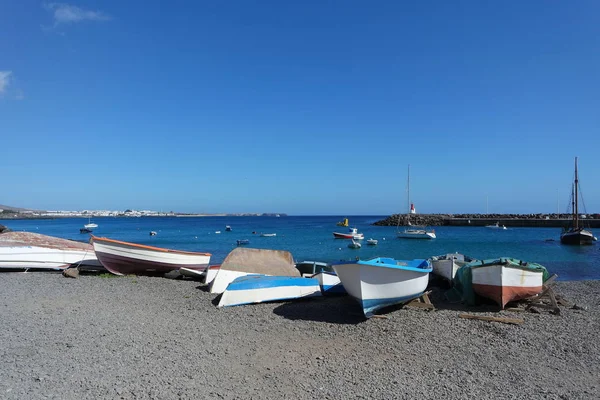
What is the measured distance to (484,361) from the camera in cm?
694

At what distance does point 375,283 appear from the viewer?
9.27 m

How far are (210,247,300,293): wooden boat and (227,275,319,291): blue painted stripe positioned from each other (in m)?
0.85

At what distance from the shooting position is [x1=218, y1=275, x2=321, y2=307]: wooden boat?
1107 cm

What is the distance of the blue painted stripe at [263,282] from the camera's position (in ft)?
36.8

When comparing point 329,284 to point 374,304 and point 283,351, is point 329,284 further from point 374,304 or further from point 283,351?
point 283,351

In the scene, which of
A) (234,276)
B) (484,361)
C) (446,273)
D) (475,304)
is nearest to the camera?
(484,361)

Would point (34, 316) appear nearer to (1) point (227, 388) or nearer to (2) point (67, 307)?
(2) point (67, 307)

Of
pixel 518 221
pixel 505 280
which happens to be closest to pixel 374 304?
pixel 505 280

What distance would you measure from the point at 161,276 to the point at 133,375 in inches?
449

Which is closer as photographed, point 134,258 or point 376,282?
point 376,282

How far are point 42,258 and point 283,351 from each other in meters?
13.8

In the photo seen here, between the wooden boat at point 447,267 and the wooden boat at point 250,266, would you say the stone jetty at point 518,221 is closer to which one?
the wooden boat at point 447,267

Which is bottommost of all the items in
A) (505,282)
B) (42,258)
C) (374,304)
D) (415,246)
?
(415,246)

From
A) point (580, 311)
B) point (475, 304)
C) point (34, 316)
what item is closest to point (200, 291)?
point (34, 316)
